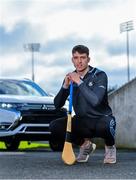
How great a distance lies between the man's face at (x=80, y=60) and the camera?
7.73 meters

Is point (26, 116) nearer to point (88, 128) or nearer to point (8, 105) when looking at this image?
point (8, 105)

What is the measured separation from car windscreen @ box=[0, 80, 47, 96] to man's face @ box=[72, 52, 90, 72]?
18.4 ft

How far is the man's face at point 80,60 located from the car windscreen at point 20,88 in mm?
5608

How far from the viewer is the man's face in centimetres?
773

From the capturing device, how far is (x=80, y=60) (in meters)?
7.75

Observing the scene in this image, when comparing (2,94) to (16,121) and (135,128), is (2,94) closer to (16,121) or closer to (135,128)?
(16,121)

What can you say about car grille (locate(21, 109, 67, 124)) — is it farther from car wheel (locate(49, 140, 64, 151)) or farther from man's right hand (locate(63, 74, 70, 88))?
man's right hand (locate(63, 74, 70, 88))

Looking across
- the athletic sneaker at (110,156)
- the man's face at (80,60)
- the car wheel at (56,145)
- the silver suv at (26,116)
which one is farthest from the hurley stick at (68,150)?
the car wheel at (56,145)

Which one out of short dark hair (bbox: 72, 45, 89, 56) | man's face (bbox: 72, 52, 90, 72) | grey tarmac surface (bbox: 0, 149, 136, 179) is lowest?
grey tarmac surface (bbox: 0, 149, 136, 179)

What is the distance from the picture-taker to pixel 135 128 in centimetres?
1562

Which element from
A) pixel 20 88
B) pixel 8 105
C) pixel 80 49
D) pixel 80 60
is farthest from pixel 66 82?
pixel 20 88

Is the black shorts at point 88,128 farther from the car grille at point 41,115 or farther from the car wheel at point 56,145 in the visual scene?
the car wheel at point 56,145

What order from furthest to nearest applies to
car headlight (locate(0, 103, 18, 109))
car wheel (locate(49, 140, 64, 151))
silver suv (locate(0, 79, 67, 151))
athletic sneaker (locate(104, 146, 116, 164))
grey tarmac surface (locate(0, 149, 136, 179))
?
car wheel (locate(49, 140, 64, 151)) < car headlight (locate(0, 103, 18, 109)) < silver suv (locate(0, 79, 67, 151)) < athletic sneaker (locate(104, 146, 116, 164)) < grey tarmac surface (locate(0, 149, 136, 179))

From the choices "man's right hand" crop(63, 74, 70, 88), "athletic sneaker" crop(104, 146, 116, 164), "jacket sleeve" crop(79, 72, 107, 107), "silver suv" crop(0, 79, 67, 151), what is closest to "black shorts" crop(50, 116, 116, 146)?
"athletic sneaker" crop(104, 146, 116, 164)
